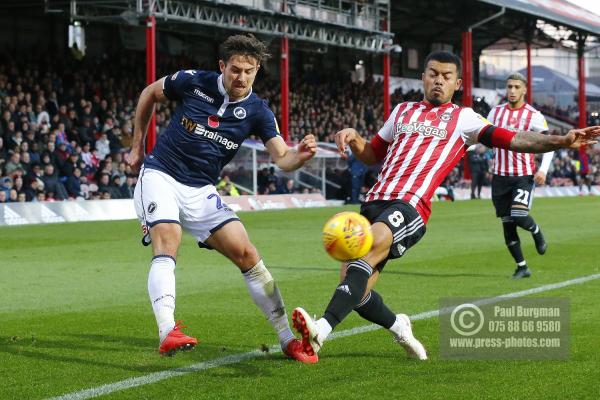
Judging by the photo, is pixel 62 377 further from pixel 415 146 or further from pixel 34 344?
pixel 415 146

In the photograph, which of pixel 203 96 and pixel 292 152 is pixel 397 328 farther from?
pixel 203 96

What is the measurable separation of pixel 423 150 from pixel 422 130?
0.47 feet

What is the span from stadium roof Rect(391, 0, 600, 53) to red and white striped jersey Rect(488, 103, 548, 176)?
117 feet

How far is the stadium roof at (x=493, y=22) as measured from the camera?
51.8 m

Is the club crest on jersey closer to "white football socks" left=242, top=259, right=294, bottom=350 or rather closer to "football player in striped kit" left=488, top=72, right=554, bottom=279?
"white football socks" left=242, top=259, right=294, bottom=350

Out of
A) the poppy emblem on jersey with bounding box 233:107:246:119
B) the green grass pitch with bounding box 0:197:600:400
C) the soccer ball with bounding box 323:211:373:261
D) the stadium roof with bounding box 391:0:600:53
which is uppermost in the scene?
the stadium roof with bounding box 391:0:600:53

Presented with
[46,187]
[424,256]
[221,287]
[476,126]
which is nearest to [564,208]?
[46,187]

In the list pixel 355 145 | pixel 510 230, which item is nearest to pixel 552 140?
pixel 355 145

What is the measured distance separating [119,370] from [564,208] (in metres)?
26.7

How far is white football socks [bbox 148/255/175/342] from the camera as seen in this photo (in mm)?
6648

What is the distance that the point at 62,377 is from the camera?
21.0ft

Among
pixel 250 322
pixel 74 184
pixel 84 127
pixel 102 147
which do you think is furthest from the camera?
pixel 84 127

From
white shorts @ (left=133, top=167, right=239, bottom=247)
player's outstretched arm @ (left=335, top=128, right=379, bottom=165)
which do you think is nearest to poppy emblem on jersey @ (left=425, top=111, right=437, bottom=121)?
player's outstretched arm @ (left=335, top=128, right=379, bottom=165)

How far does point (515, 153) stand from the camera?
13.0m
